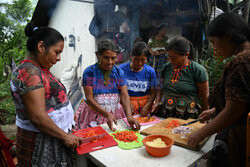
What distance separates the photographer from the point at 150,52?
212 inches

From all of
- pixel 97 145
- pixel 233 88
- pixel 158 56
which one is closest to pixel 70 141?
pixel 97 145

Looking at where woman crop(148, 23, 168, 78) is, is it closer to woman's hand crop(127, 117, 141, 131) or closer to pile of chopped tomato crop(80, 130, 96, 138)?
woman's hand crop(127, 117, 141, 131)

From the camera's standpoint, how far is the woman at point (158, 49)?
530 centimetres

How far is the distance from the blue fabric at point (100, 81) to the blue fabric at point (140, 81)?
12.9 inches

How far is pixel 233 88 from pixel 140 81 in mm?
1664

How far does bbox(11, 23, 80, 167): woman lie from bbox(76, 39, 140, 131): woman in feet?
2.36

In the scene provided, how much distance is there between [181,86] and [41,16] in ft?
13.6

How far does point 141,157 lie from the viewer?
1438 mm

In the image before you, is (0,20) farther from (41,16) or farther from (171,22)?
(171,22)

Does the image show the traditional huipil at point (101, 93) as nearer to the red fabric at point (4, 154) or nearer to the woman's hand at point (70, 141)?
the woman's hand at point (70, 141)

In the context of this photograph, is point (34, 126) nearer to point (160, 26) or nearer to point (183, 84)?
point (183, 84)

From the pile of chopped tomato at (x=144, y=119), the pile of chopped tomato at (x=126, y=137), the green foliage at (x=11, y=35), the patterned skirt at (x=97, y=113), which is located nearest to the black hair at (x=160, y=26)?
the patterned skirt at (x=97, y=113)

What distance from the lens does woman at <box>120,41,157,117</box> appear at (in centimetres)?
272

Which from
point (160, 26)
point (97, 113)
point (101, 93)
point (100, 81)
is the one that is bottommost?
point (97, 113)
